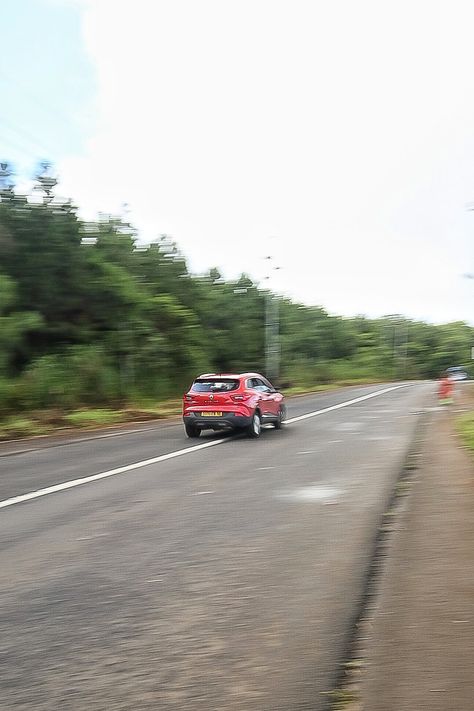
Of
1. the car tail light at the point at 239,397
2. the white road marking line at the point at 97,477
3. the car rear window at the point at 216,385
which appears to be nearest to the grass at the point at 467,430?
the car tail light at the point at 239,397

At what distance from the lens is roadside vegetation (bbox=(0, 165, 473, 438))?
2411 cm

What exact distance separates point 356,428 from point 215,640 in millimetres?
16369

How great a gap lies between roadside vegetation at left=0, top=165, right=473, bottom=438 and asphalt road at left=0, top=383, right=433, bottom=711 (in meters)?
10.9

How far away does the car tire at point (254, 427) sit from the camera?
18031 millimetres

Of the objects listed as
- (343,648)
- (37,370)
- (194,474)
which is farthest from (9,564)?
(37,370)

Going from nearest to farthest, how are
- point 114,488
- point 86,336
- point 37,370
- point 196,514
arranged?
1. point 196,514
2. point 114,488
3. point 37,370
4. point 86,336

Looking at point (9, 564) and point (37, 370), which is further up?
point (37, 370)

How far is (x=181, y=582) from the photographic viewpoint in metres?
5.71

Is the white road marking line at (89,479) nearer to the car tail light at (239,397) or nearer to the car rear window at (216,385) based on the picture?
the car tail light at (239,397)

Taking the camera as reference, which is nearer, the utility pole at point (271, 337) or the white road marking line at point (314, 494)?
the white road marking line at point (314, 494)

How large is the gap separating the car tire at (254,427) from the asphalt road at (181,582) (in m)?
5.66

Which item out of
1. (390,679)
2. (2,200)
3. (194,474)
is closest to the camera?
(390,679)

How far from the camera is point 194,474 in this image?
37.9 feet

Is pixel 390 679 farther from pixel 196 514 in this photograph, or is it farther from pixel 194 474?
pixel 194 474
